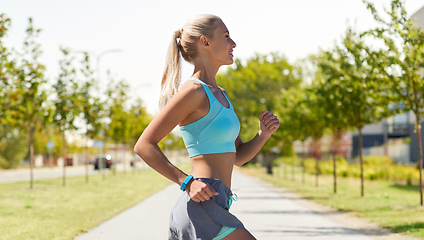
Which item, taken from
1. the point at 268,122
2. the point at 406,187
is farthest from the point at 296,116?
the point at 268,122

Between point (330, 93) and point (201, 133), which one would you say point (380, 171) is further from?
point (201, 133)

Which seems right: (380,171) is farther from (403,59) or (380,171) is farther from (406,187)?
(403,59)

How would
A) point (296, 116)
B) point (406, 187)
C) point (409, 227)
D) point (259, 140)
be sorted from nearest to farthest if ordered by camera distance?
point (259, 140)
point (409, 227)
point (406, 187)
point (296, 116)

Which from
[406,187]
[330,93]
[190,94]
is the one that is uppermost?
[330,93]

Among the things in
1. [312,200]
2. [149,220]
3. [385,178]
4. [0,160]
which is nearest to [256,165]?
[0,160]

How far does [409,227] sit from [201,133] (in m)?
8.65

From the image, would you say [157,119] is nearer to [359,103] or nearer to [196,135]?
[196,135]

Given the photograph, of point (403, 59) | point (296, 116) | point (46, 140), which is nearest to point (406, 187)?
point (296, 116)

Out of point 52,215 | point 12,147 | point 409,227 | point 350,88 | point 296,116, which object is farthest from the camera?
point 12,147

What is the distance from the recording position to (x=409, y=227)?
32.7 ft

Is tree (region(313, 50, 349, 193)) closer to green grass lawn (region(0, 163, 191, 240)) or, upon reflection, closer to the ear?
green grass lawn (region(0, 163, 191, 240))

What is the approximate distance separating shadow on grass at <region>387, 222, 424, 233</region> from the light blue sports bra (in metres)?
8.14

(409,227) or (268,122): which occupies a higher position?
(268,122)

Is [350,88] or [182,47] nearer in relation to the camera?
[182,47]
